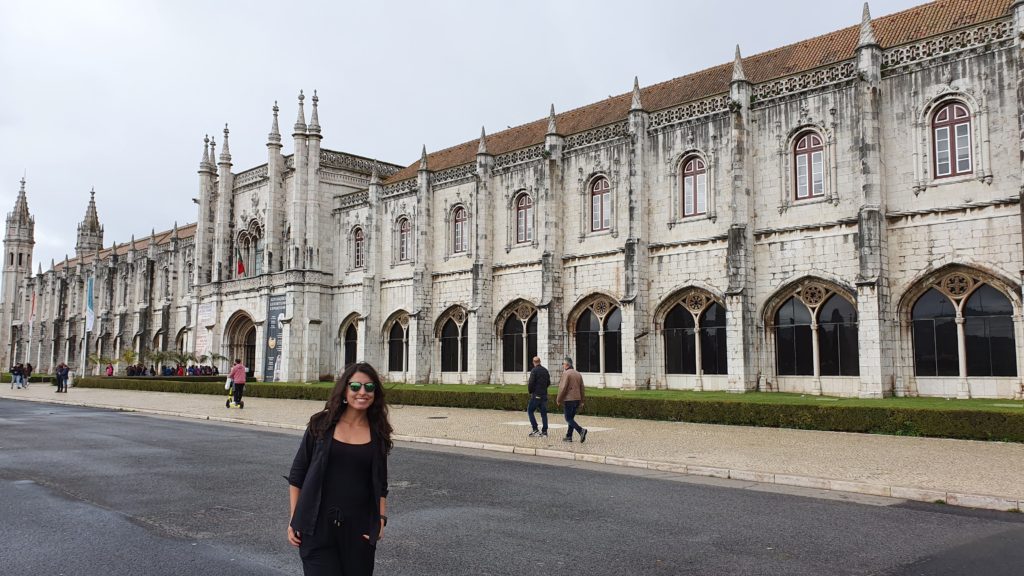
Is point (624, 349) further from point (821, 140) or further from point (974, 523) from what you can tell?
point (974, 523)

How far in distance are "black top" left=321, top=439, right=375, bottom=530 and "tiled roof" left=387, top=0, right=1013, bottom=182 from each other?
77.2ft

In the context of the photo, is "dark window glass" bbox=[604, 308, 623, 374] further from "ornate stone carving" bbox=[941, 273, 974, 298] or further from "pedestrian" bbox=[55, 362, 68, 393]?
"pedestrian" bbox=[55, 362, 68, 393]

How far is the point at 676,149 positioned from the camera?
27.7m

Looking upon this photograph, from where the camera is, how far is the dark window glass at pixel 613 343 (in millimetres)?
29516

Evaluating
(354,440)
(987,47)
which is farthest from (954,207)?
(354,440)

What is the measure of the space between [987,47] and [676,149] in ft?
32.8

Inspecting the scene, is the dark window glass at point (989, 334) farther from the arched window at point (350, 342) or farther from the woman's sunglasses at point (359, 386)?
the arched window at point (350, 342)

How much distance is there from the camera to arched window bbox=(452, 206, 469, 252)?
3584 cm

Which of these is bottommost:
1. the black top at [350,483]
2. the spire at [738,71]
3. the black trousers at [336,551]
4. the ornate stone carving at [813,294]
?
the black trousers at [336,551]

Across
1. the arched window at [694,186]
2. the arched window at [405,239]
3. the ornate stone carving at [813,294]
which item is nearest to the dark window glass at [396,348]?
the arched window at [405,239]

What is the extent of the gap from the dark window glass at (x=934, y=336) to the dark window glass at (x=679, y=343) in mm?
7372

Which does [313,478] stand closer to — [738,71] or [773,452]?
[773,452]

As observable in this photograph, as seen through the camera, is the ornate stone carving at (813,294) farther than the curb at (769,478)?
Yes

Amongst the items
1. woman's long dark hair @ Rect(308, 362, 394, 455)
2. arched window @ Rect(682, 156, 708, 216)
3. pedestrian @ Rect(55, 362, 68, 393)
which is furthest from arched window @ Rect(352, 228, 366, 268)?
woman's long dark hair @ Rect(308, 362, 394, 455)
